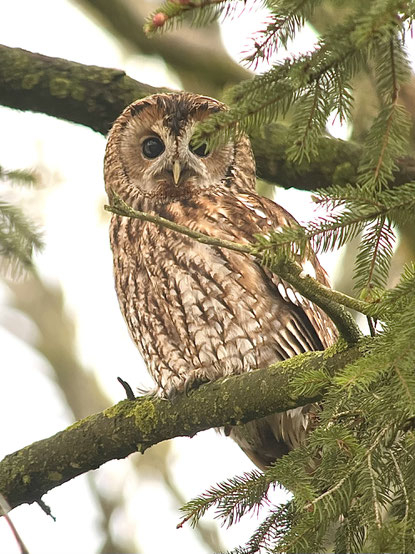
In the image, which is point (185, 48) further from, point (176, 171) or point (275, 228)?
point (275, 228)

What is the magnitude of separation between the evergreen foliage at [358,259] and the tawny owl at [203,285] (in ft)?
4.33

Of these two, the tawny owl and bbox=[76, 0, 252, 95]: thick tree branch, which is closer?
the tawny owl

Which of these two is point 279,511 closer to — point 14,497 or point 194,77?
point 14,497

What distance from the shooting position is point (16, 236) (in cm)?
357

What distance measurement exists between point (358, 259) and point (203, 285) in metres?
1.44

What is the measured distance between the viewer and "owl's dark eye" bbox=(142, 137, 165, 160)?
4.50 meters

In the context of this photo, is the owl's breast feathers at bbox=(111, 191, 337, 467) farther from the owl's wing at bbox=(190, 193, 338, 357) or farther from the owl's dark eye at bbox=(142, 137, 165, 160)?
the owl's dark eye at bbox=(142, 137, 165, 160)

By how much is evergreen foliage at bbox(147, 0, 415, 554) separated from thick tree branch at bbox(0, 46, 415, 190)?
6.53ft

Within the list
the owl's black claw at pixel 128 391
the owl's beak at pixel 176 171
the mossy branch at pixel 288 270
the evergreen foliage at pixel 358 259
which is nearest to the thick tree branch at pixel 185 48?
the owl's beak at pixel 176 171

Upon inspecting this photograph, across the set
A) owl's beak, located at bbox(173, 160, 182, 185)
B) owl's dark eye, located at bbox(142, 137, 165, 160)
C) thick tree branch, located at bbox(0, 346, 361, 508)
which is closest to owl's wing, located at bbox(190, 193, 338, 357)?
owl's beak, located at bbox(173, 160, 182, 185)

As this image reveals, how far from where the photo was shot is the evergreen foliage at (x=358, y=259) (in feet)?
6.54

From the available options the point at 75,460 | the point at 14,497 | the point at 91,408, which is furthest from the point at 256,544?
the point at 91,408

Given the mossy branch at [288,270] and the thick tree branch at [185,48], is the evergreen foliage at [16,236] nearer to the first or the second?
the mossy branch at [288,270]

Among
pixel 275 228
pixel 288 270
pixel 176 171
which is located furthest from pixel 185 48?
pixel 288 270
